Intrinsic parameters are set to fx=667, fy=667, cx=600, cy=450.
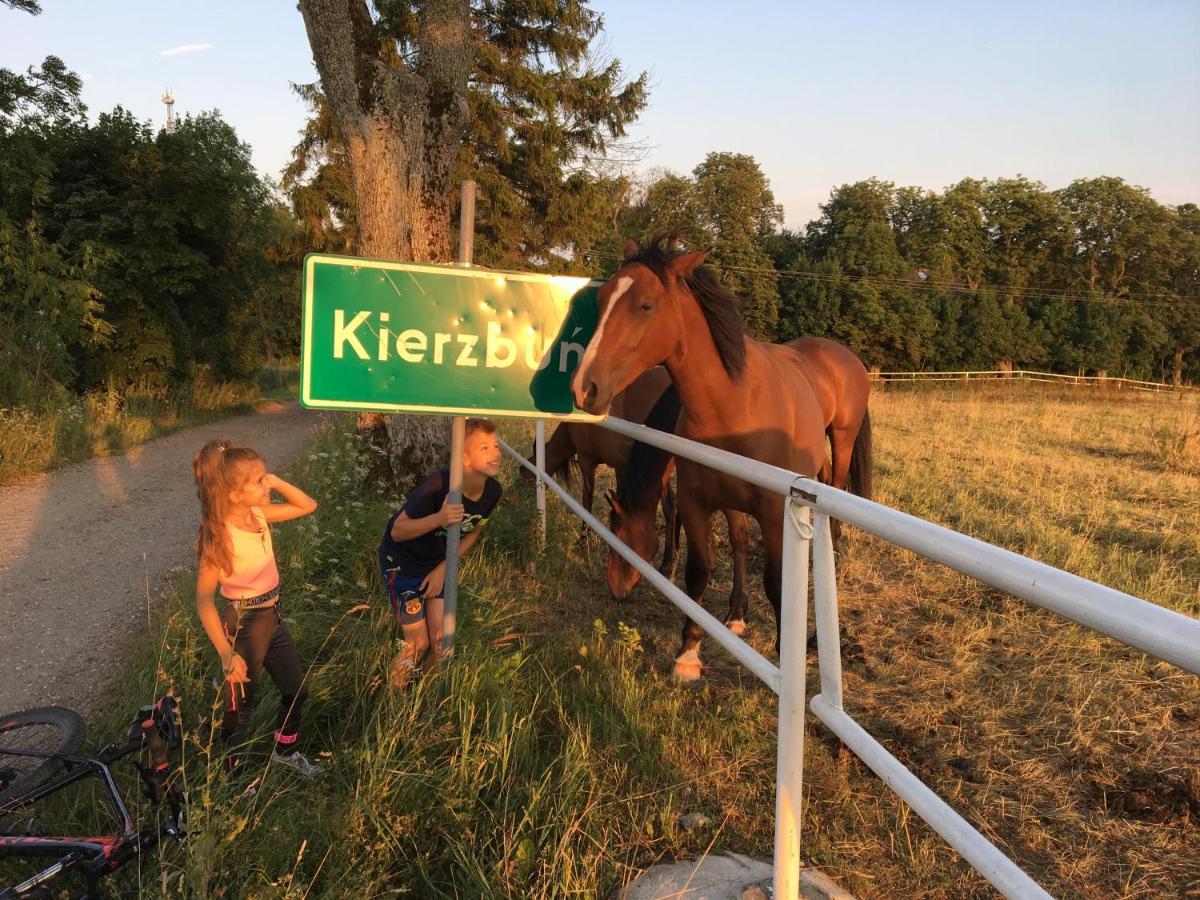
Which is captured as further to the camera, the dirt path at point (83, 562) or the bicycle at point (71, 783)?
the dirt path at point (83, 562)

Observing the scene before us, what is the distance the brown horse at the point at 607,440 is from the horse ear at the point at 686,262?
1812mm

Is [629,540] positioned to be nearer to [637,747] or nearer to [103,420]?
[637,747]

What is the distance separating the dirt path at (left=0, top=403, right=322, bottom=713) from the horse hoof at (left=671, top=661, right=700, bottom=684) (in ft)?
8.69

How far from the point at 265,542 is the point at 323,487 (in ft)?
11.1

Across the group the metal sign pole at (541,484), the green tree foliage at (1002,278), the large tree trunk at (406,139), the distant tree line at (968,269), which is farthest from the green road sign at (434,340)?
the green tree foliage at (1002,278)

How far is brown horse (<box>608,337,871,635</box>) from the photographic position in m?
3.25

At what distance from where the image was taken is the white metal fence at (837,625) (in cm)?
78

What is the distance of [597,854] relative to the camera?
1.85m

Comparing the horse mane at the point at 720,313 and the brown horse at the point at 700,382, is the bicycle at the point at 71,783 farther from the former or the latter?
the horse mane at the point at 720,313

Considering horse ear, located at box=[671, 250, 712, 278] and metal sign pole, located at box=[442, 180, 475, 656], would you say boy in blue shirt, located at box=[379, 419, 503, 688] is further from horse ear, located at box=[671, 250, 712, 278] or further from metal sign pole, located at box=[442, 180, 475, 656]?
horse ear, located at box=[671, 250, 712, 278]

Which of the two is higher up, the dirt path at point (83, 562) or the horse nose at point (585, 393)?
the horse nose at point (585, 393)

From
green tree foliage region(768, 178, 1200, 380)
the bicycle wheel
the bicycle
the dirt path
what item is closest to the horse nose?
the bicycle

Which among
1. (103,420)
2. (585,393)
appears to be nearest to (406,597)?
(585,393)

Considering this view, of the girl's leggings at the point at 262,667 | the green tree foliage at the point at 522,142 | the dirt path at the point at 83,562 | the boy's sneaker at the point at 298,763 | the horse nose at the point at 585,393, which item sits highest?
the green tree foliage at the point at 522,142
